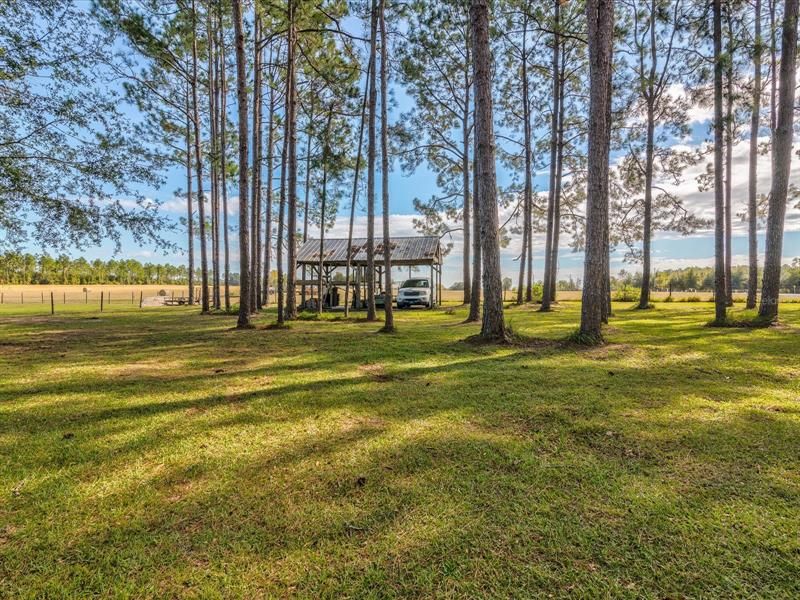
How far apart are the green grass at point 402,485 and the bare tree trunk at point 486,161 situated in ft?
8.37

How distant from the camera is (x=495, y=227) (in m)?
7.14

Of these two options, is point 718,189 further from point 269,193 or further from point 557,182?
point 269,193

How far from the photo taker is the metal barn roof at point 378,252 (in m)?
20.8

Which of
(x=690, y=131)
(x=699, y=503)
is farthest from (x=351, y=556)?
(x=690, y=131)

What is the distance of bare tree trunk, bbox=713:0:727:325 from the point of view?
9.46 metres

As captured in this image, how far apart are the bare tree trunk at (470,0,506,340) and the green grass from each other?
8.37ft

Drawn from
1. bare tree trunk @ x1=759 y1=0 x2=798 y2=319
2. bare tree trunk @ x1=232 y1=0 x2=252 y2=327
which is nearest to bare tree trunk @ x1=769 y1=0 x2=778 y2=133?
bare tree trunk @ x1=759 y1=0 x2=798 y2=319

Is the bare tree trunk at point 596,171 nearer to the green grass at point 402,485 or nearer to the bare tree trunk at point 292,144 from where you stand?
the green grass at point 402,485

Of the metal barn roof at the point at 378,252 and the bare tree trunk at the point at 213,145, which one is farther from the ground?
the bare tree trunk at the point at 213,145

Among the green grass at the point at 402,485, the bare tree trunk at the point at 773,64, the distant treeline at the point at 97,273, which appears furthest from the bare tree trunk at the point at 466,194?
the distant treeline at the point at 97,273

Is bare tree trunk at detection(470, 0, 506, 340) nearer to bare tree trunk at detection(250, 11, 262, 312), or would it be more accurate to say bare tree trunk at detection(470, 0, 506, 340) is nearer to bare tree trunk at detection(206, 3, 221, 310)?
bare tree trunk at detection(250, 11, 262, 312)

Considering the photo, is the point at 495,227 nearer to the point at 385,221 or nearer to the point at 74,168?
the point at 385,221

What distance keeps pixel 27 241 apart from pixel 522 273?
18.8 meters

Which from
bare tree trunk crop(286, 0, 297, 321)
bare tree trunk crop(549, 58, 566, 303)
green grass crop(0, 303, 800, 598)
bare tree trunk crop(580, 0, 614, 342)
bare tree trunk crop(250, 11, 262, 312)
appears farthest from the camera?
bare tree trunk crop(549, 58, 566, 303)
